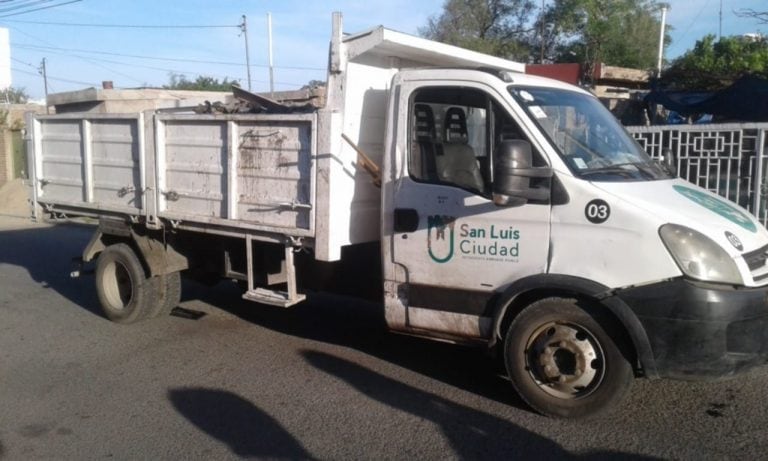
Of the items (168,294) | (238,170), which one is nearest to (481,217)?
(238,170)

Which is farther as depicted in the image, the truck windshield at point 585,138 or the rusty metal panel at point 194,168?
the rusty metal panel at point 194,168

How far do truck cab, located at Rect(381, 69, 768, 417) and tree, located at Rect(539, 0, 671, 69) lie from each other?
3130 centimetres

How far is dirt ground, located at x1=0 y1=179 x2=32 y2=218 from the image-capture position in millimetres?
21906

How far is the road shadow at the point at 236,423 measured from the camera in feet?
15.5

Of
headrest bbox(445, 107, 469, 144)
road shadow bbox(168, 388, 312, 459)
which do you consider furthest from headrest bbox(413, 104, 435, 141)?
road shadow bbox(168, 388, 312, 459)

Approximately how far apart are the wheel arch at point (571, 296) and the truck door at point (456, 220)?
3.6 inches

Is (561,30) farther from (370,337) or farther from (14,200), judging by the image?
(370,337)

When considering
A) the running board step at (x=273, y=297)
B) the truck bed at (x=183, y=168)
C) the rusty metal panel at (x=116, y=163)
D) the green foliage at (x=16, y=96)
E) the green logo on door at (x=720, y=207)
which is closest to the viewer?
the green logo on door at (x=720, y=207)

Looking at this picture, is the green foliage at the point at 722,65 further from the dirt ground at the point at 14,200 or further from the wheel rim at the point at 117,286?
the dirt ground at the point at 14,200

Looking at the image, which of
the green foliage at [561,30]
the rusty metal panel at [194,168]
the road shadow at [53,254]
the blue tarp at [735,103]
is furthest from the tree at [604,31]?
the rusty metal panel at [194,168]

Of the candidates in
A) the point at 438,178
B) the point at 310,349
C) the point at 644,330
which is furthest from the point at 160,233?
the point at 644,330

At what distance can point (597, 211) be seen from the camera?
189 inches

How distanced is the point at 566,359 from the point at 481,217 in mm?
1108

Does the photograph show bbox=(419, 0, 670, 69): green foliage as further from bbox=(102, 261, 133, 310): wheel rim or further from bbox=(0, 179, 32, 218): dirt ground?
bbox=(102, 261, 133, 310): wheel rim
